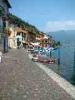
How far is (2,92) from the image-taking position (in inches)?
851

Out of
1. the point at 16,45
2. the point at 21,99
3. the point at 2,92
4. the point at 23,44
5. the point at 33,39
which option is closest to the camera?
the point at 21,99

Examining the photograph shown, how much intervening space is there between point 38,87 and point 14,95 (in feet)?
12.2

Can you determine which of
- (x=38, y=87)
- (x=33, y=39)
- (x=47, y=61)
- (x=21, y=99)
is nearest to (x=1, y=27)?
(x=47, y=61)

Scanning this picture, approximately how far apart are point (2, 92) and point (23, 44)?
338 ft

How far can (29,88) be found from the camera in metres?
23.6

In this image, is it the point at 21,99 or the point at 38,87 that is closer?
the point at 21,99

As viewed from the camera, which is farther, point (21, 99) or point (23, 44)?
point (23, 44)

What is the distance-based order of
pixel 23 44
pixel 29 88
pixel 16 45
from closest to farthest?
pixel 29 88
pixel 16 45
pixel 23 44

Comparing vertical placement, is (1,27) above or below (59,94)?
above

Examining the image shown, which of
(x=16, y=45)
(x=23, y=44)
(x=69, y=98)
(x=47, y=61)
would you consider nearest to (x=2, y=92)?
(x=69, y=98)

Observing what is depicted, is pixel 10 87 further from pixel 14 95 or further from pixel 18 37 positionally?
pixel 18 37

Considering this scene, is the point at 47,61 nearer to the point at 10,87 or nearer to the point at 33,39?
the point at 10,87

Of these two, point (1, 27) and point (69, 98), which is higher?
point (1, 27)

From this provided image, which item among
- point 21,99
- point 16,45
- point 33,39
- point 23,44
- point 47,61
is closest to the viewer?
point 21,99
